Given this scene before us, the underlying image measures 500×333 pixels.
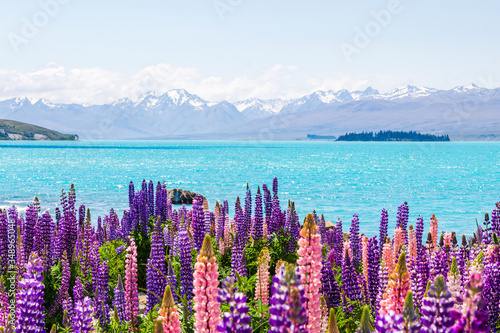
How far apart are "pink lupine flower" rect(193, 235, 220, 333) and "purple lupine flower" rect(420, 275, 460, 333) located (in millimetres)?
1340

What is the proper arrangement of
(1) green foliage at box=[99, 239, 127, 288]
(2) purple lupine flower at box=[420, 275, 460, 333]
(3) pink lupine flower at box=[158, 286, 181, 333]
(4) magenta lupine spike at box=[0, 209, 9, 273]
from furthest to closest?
(1) green foliage at box=[99, 239, 127, 288]
(4) magenta lupine spike at box=[0, 209, 9, 273]
(3) pink lupine flower at box=[158, 286, 181, 333]
(2) purple lupine flower at box=[420, 275, 460, 333]

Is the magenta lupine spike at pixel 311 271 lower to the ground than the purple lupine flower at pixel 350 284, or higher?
higher

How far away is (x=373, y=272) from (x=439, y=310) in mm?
5026

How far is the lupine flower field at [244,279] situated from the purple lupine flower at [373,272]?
0.02 meters

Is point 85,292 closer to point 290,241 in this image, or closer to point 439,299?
point 290,241

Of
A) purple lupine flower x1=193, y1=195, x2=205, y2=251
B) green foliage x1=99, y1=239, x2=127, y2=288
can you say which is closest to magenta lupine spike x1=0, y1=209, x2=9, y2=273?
green foliage x1=99, y1=239, x2=127, y2=288

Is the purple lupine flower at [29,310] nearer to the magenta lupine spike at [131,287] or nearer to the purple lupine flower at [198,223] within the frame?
the magenta lupine spike at [131,287]

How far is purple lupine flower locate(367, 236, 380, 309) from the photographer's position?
24.1 feet

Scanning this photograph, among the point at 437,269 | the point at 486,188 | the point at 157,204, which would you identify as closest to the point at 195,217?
the point at 437,269

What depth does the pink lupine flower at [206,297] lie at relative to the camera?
336cm

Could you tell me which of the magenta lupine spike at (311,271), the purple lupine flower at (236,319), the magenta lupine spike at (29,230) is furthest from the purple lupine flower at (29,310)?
the magenta lupine spike at (29,230)

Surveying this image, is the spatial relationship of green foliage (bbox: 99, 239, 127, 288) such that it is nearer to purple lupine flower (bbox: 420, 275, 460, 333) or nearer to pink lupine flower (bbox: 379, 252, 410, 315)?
pink lupine flower (bbox: 379, 252, 410, 315)

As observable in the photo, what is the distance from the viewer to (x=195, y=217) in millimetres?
10422

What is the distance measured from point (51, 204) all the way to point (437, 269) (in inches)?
1745
